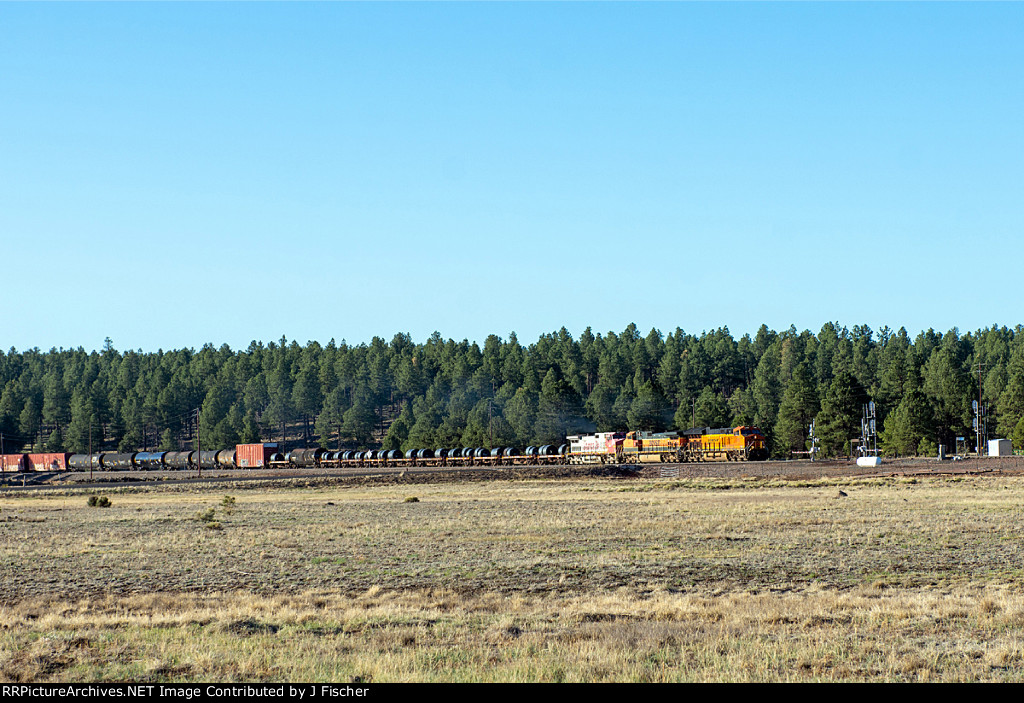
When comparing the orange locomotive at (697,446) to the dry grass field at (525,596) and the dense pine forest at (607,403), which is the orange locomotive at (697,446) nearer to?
the dense pine forest at (607,403)

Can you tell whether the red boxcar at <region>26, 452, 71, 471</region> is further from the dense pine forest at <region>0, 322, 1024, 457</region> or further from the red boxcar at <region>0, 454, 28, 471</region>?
the dense pine forest at <region>0, 322, 1024, 457</region>

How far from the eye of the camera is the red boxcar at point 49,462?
426 feet

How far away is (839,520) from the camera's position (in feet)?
111

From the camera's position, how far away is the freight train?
317 ft

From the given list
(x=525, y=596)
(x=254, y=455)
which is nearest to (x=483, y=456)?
(x=254, y=455)

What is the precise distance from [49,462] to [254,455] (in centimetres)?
3282

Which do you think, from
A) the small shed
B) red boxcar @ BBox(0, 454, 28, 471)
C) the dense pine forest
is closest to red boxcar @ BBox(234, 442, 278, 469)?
the dense pine forest

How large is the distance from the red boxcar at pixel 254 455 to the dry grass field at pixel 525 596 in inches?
3114

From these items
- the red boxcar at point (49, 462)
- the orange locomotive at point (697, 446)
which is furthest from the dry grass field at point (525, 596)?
the red boxcar at point (49, 462)

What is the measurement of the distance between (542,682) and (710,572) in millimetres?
11328

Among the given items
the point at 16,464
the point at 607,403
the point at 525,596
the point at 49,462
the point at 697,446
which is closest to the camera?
the point at 525,596

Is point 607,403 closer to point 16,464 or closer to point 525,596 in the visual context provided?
point 16,464

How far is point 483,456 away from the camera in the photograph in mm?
114125
